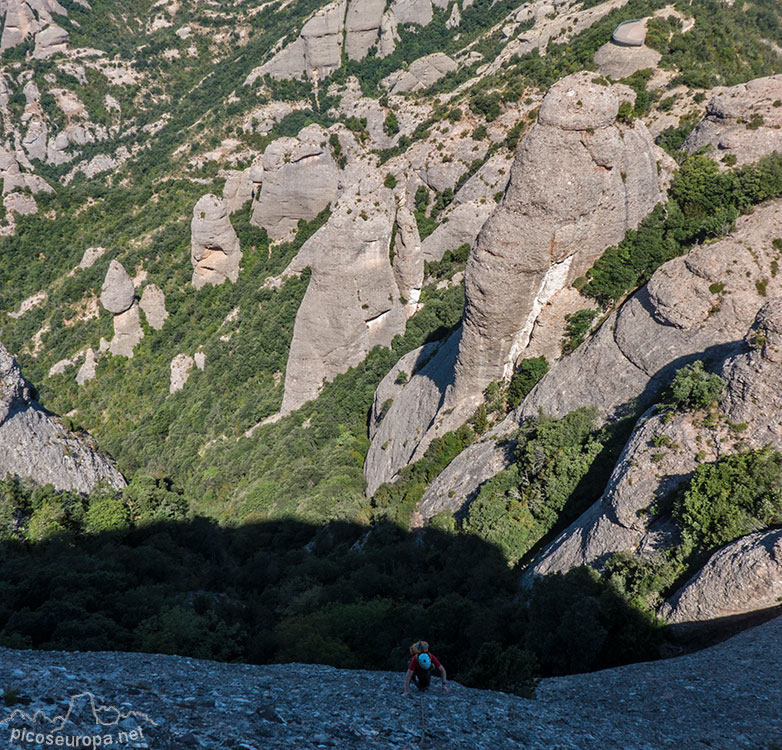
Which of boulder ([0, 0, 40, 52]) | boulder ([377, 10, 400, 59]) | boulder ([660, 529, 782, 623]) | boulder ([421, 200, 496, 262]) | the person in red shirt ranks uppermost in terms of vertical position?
boulder ([0, 0, 40, 52])

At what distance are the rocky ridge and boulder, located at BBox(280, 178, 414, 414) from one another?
3190cm

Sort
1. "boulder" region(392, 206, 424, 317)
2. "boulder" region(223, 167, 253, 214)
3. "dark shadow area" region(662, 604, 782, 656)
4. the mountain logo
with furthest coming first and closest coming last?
"boulder" region(223, 167, 253, 214), "boulder" region(392, 206, 424, 317), "dark shadow area" region(662, 604, 782, 656), the mountain logo

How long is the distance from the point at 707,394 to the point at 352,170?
143ft

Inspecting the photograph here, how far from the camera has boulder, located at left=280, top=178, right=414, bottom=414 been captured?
41.2 meters

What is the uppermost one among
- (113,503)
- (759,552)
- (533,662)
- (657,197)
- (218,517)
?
(657,197)

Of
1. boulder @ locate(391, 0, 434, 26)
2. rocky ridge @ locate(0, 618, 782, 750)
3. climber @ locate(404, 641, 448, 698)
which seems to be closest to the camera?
rocky ridge @ locate(0, 618, 782, 750)

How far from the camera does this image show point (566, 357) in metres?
24.1

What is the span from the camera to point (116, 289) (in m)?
59.5

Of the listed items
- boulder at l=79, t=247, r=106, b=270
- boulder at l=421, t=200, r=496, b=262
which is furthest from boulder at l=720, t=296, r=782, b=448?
boulder at l=79, t=247, r=106, b=270

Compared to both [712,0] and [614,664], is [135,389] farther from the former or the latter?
[712,0]

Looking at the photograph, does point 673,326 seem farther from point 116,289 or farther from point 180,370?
point 116,289

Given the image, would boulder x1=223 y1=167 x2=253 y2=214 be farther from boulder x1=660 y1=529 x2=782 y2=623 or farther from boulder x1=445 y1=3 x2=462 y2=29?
boulder x1=445 y1=3 x2=462 y2=29

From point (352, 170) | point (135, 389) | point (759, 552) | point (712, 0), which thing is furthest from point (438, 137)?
point (759, 552)

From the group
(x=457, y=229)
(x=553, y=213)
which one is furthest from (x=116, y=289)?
(x=553, y=213)
